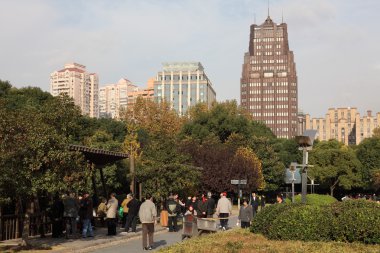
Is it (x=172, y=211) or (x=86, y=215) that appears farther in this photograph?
(x=172, y=211)

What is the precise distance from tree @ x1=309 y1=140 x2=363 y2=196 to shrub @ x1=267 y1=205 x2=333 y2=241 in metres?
63.7

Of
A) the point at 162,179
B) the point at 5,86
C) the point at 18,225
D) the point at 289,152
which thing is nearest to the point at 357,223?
the point at 18,225

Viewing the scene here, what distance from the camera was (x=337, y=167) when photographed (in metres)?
78.5

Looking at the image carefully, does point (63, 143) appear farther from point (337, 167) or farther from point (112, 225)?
point (337, 167)

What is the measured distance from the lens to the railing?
62.1 ft

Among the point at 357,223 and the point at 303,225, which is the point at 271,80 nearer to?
the point at 303,225

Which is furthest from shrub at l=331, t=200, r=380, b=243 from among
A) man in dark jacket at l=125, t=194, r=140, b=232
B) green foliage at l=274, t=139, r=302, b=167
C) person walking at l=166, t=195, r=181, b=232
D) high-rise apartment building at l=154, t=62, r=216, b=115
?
high-rise apartment building at l=154, t=62, r=216, b=115

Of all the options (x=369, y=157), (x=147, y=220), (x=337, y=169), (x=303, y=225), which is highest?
(x=369, y=157)

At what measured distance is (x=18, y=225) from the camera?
19.7 m

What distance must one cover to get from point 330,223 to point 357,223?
808 millimetres

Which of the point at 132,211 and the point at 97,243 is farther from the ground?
the point at 132,211

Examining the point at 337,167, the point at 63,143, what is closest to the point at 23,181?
the point at 63,143

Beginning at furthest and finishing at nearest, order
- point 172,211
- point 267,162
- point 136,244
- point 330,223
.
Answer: point 267,162, point 172,211, point 136,244, point 330,223

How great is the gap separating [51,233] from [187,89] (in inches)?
6405
